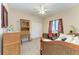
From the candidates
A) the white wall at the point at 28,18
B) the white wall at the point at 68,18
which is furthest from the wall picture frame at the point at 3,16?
the white wall at the point at 68,18

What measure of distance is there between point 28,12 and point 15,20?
368mm

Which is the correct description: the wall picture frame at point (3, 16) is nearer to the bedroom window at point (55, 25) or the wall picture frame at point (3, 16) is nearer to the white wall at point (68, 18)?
the white wall at point (68, 18)

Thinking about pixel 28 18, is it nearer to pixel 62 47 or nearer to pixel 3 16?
pixel 3 16

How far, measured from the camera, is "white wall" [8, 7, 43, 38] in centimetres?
263

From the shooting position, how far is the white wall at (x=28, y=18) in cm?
263

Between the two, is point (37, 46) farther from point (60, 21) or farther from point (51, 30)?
point (60, 21)

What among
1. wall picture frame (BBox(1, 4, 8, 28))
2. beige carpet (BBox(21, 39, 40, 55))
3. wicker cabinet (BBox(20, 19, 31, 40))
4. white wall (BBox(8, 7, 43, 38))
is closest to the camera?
wall picture frame (BBox(1, 4, 8, 28))

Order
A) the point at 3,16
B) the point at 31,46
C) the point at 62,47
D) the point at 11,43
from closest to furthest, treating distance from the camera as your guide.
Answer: the point at 62,47, the point at 3,16, the point at 11,43, the point at 31,46

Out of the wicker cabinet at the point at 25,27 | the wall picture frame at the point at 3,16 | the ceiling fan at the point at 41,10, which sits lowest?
the wicker cabinet at the point at 25,27

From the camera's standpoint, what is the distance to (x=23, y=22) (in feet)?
9.11

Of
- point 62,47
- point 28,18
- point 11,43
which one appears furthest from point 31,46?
point 62,47

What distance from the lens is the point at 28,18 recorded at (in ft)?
9.04

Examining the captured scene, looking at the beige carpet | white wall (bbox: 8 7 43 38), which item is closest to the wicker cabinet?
white wall (bbox: 8 7 43 38)

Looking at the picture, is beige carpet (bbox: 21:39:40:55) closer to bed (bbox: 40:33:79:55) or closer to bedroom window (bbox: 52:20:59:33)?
bed (bbox: 40:33:79:55)
